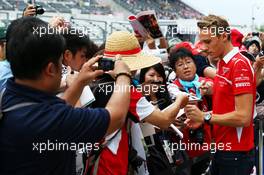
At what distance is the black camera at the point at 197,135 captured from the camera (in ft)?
9.88

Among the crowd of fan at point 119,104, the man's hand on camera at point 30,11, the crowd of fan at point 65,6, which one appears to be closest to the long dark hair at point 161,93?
the crowd of fan at point 119,104

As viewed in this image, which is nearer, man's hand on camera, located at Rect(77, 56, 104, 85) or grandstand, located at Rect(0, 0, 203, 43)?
man's hand on camera, located at Rect(77, 56, 104, 85)

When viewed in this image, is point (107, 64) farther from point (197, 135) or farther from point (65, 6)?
point (65, 6)

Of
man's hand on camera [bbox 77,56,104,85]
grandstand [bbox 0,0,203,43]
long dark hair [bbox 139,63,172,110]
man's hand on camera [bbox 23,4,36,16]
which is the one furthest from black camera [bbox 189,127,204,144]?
grandstand [bbox 0,0,203,43]

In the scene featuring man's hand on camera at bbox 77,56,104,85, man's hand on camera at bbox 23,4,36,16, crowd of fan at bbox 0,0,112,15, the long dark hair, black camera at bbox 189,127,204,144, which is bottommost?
black camera at bbox 189,127,204,144

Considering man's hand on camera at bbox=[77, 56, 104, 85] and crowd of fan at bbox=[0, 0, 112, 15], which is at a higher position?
crowd of fan at bbox=[0, 0, 112, 15]

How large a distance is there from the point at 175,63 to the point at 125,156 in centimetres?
145

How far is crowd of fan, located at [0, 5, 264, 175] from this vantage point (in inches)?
57.6

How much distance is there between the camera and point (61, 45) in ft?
5.02

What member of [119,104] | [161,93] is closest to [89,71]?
[119,104]

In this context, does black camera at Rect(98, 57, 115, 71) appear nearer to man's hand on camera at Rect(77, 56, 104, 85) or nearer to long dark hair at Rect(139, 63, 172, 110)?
man's hand on camera at Rect(77, 56, 104, 85)

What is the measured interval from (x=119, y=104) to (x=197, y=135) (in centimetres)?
158

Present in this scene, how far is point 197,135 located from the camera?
119 inches

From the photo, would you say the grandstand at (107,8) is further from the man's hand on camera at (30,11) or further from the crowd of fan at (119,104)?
the crowd of fan at (119,104)
